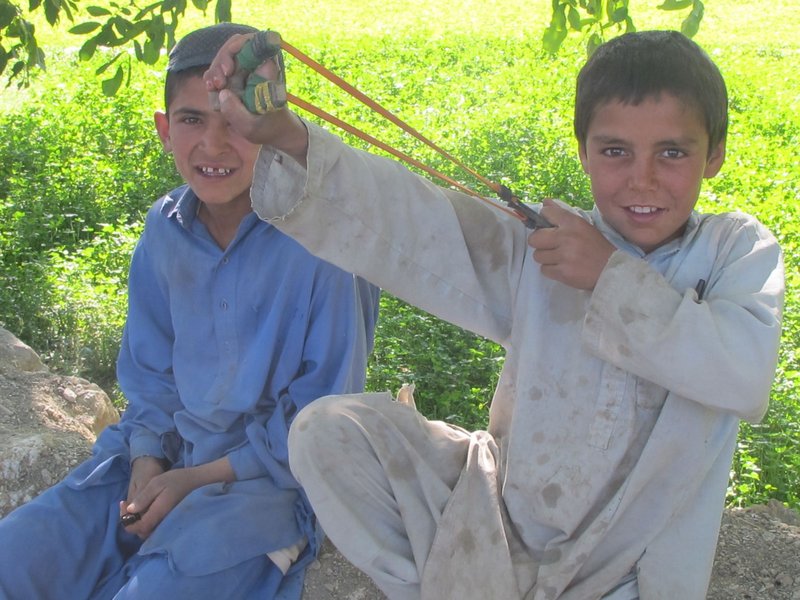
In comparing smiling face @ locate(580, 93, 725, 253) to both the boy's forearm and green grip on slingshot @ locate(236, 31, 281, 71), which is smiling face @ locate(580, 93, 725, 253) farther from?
the boy's forearm

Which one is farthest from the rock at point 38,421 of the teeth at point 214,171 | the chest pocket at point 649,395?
the chest pocket at point 649,395

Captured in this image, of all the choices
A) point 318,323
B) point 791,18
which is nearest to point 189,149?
point 318,323

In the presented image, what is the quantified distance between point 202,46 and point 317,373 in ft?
2.86

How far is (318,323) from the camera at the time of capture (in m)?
2.55

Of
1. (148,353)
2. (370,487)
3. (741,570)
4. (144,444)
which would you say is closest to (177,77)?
(148,353)

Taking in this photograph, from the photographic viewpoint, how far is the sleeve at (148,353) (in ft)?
9.03

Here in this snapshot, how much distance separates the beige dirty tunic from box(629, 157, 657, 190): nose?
0.16 m

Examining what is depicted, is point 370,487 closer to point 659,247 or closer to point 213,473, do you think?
point 213,473

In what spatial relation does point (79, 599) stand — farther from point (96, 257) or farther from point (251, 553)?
point (96, 257)

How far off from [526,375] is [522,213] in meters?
0.37

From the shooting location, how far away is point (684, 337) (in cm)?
190

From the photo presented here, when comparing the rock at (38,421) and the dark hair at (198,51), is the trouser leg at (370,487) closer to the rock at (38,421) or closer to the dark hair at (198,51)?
the dark hair at (198,51)

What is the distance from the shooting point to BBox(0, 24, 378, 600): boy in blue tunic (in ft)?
8.01

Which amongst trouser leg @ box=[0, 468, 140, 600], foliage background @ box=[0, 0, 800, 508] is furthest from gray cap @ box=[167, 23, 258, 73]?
foliage background @ box=[0, 0, 800, 508]
